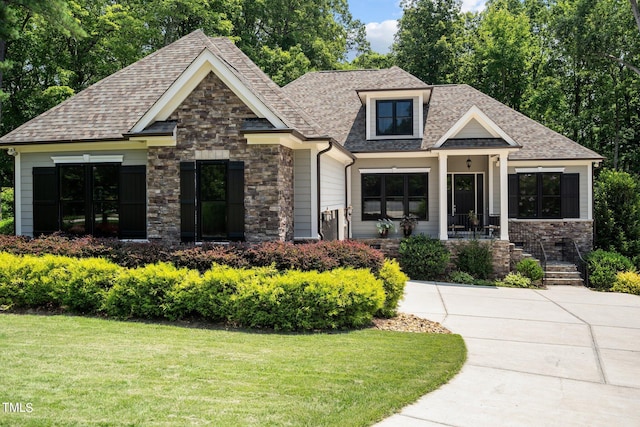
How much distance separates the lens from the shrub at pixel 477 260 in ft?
50.9

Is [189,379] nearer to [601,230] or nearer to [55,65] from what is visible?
[601,230]

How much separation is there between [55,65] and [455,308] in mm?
25235

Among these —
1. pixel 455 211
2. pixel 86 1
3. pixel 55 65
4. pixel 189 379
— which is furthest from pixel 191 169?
pixel 86 1

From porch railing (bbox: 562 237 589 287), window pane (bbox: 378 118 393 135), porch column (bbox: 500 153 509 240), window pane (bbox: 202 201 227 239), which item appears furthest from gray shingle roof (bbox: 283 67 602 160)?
window pane (bbox: 202 201 227 239)

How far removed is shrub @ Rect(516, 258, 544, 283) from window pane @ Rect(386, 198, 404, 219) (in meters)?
4.65

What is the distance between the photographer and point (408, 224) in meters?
17.5

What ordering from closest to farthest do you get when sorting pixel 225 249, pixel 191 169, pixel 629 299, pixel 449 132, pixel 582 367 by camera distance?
pixel 582 367
pixel 225 249
pixel 191 169
pixel 629 299
pixel 449 132

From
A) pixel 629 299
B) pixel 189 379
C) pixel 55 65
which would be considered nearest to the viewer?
pixel 189 379

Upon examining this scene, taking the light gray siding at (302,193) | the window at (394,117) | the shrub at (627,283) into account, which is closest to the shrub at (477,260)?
the shrub at (627,283)

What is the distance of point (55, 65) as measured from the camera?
25.7m

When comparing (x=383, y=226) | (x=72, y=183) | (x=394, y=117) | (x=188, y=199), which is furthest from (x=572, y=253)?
(x=72, y=183)

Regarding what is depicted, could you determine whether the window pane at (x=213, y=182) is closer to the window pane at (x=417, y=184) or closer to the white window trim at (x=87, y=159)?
the white window trim at (x=87, y=159)

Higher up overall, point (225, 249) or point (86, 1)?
point (86, 1)

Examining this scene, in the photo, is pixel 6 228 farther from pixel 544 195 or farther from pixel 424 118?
pixel 544 195
